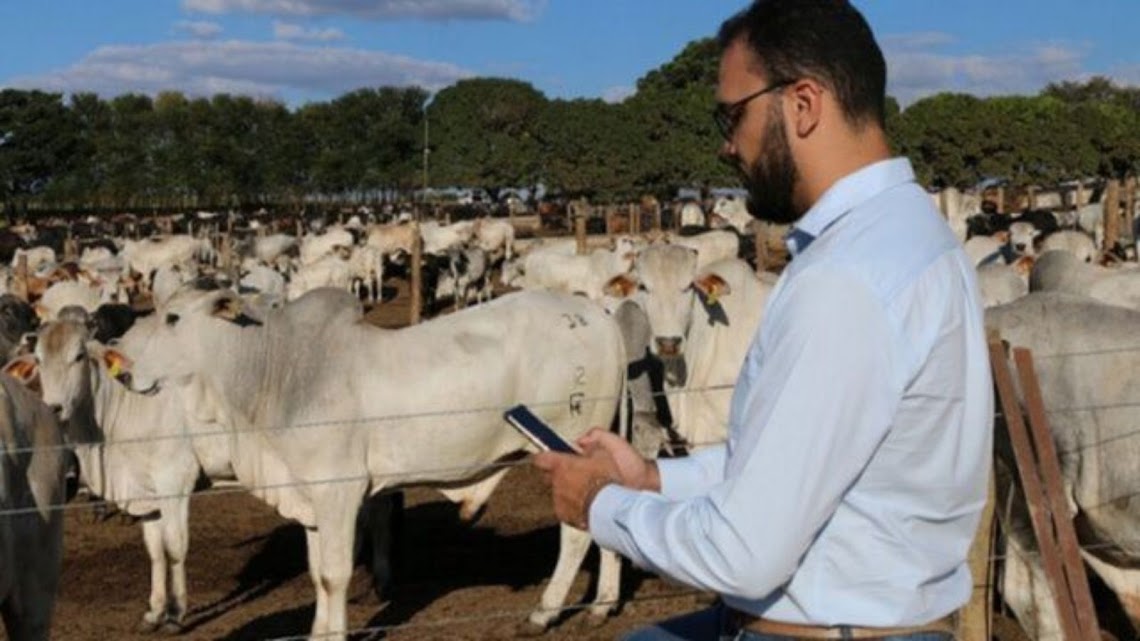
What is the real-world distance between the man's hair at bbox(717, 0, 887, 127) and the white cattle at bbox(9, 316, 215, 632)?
715 cm

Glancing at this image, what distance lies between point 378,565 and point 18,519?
4239 mm

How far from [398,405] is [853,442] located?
6.20 metres

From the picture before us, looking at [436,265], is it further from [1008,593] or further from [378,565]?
[1008,593]

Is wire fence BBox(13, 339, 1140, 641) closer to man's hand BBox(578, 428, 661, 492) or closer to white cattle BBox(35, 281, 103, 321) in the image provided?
man's hand BBox(578, 428, 661, 492)

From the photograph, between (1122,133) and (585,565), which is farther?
(1122,133)

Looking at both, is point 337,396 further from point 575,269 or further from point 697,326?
point 575,269

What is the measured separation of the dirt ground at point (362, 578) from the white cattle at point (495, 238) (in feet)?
87.3

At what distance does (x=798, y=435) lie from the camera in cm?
192

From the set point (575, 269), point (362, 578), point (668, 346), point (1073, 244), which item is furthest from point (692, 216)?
point (362, 578)

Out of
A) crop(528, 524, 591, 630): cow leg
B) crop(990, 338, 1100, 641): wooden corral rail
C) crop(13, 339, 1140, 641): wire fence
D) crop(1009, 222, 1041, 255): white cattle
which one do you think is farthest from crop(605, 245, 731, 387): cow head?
crop(1009, 222, 1041, 255): white cattle

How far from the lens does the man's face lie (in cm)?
217

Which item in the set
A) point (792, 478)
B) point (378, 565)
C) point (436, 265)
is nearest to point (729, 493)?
point (792, 478)

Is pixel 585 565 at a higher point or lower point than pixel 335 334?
lower

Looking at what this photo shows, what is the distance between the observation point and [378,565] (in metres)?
9.45
